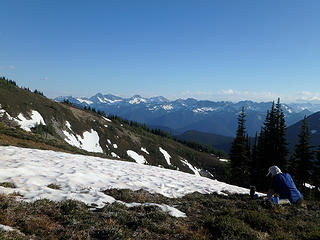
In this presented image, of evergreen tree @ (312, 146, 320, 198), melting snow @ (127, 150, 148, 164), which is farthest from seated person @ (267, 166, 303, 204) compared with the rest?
melting snow @ (127, 150, 148, 164)

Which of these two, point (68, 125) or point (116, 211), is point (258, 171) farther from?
point (68, 125)

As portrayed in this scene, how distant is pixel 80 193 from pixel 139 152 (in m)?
107

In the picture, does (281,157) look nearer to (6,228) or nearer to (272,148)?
(272,148)

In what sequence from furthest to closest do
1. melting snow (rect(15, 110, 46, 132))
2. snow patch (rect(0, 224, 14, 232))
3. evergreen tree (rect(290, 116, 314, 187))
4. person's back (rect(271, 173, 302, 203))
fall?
1. melting snow (rect(15, 110, 46, 132))
2. evergreen tree (rect(290, 116, 314, 187))
3. person's back (rect(271, 173, 302, 203))
4. snow patch (rect(0, 224, 14, 232))

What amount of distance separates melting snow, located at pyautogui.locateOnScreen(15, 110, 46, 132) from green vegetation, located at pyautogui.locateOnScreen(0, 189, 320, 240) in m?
68.2

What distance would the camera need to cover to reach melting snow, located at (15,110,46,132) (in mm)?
68025

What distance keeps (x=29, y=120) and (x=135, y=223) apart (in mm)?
82482

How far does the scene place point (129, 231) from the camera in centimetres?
642

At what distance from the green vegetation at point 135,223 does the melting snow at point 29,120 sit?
68176mm

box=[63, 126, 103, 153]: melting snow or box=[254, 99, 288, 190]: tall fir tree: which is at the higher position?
box=[254, 99, 288, 190]: tall fir tree

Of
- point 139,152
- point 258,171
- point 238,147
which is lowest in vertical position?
point 139,152

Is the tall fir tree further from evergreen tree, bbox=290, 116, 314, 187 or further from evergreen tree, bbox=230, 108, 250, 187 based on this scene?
evergreen tree, bbox=290, 116, 314, 187

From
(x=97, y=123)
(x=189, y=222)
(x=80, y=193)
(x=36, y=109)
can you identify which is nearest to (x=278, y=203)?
(x=189, y=222)

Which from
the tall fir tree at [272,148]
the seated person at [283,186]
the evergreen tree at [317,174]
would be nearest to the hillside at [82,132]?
the tall fir tree at [272,148]
